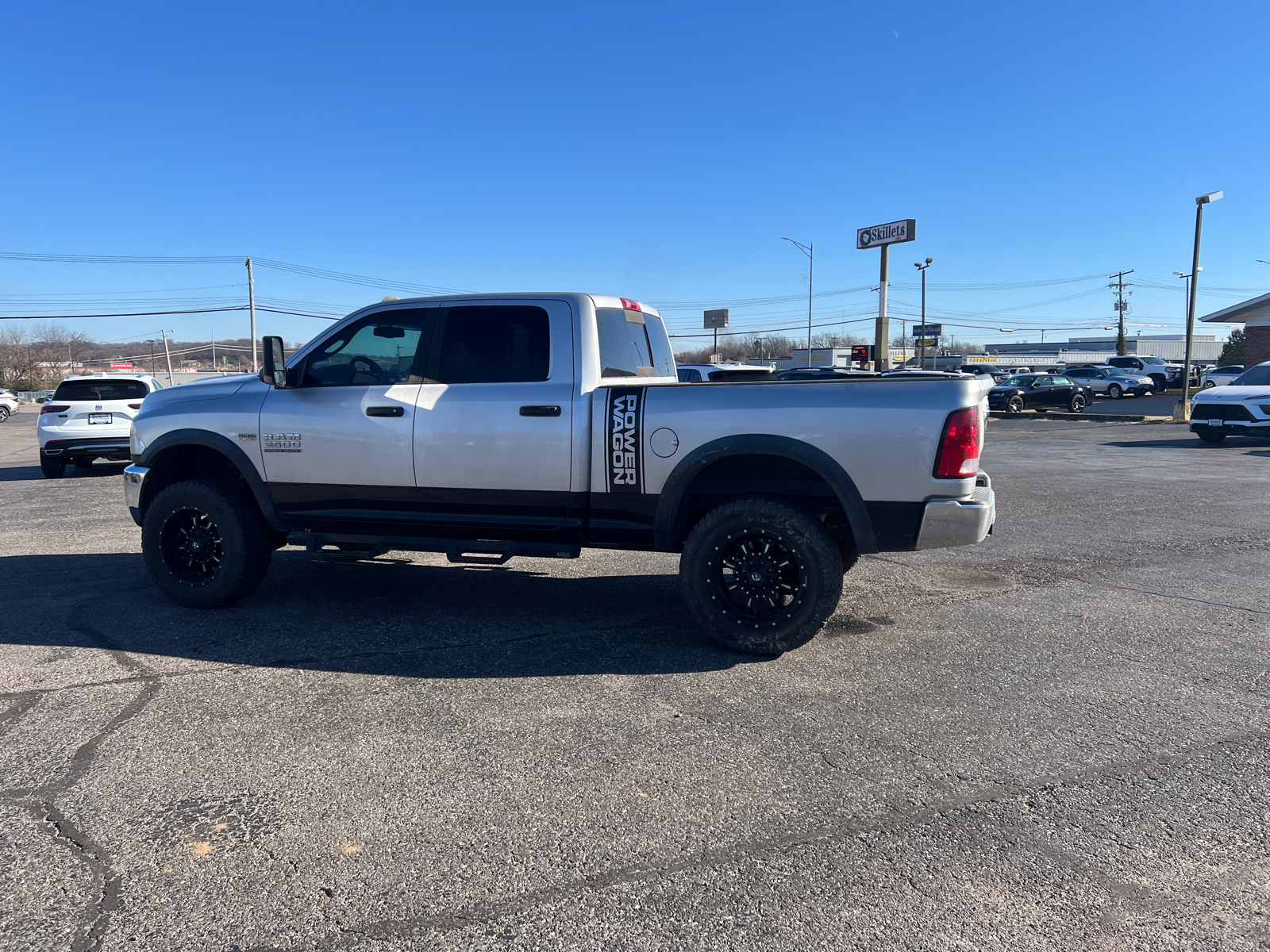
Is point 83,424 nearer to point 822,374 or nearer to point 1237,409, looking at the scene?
point 822,374

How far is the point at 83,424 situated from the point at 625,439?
468 inches

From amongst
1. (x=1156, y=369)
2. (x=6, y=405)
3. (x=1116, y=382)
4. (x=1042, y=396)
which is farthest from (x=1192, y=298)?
(x=6, y=405)

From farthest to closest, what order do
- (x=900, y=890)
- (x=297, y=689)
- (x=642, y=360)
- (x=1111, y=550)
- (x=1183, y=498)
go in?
(x=1183, y=498)
(x=1111, y=550)
(x=642, y=360)
(x=297, y=689)
(x=900, y=890)

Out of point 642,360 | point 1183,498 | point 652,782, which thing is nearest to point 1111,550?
point 1183,498

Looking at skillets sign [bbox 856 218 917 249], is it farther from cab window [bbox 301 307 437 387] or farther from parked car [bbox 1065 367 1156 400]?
cab window [bbox 301 307 437 387]

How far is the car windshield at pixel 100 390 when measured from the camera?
13.9 metres

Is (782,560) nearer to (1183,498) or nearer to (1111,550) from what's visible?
(1111,550)

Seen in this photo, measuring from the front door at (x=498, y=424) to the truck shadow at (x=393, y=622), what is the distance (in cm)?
66

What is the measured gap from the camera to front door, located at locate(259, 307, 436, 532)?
5.61 m

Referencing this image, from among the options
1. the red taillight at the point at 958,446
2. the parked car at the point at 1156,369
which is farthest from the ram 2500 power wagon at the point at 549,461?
the parked car at the point at 1156,369

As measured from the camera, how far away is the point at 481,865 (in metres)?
2.88

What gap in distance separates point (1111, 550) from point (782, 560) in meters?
4.62

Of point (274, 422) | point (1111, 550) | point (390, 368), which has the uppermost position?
point (390, 368)

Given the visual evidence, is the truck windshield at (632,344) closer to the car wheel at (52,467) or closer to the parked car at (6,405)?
the car wheel at (52,467)
